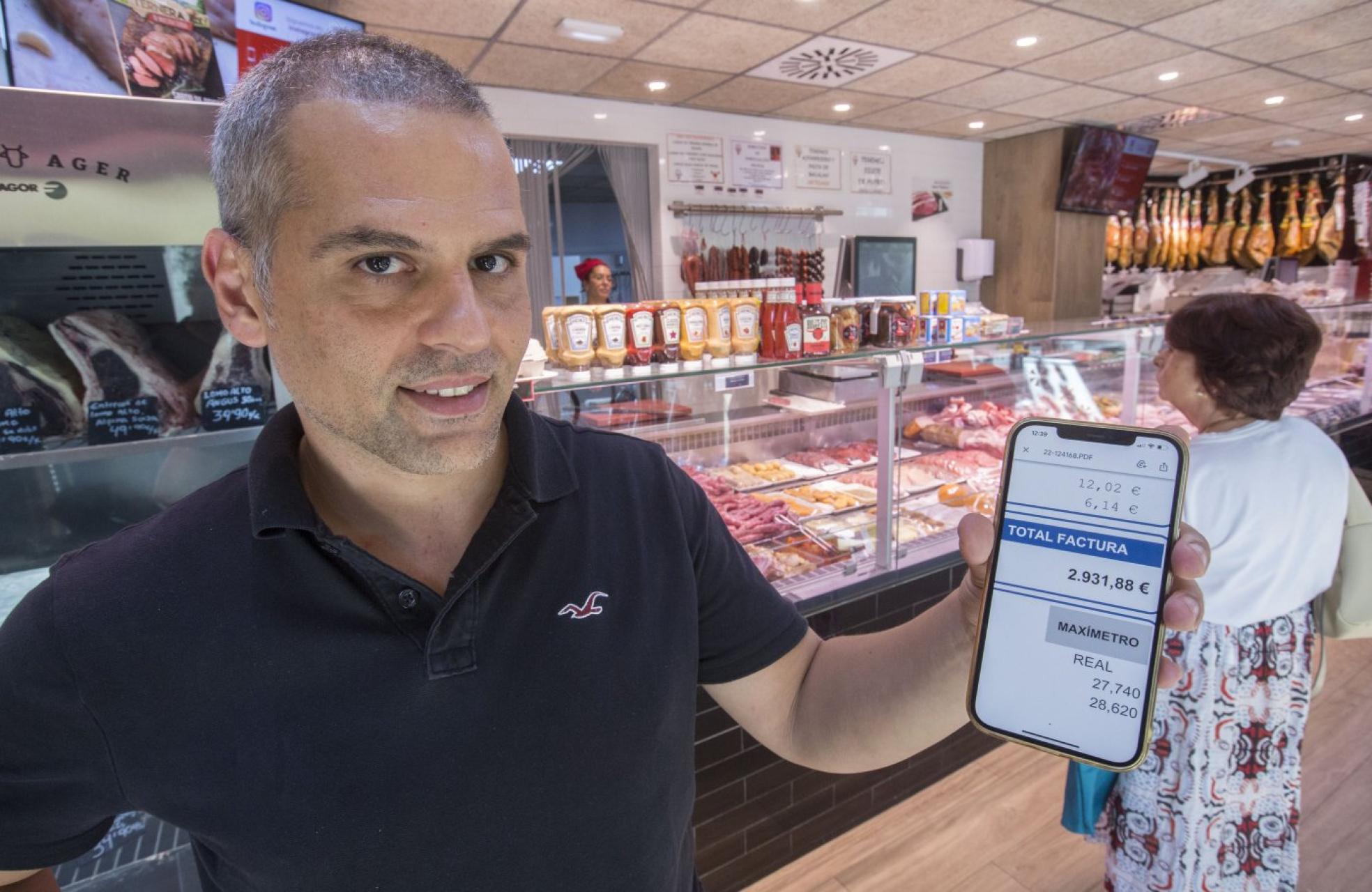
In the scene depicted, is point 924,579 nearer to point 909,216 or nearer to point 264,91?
point 264,91

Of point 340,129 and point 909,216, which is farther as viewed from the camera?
point 909,216

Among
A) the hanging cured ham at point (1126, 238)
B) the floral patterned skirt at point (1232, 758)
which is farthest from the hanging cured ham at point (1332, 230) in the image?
the floral patterned skirt at point (1232, 758)

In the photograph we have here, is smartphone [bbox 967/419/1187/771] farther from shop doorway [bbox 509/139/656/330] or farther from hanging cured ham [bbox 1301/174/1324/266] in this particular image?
hanging cured ham [bbox 1301/174/1324/266]

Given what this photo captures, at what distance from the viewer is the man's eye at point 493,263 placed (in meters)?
0.94

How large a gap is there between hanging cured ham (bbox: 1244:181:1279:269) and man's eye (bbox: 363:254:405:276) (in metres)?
12.0

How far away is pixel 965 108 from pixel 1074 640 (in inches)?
279

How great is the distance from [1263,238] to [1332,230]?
2.29 feet

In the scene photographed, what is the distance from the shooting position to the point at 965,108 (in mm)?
6793

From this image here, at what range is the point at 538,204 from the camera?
6160 mm

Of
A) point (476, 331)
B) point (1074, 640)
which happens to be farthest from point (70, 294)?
point (1074, 640)

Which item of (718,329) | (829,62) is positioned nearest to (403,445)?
(718,329)

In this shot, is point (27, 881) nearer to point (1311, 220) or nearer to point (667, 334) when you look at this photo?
point (667, 334)

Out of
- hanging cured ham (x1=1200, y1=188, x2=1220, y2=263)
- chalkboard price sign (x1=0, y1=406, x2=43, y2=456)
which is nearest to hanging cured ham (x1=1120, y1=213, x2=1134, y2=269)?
hanging cured ham (x1=1200, y1=188, x2=1220, y2=263)

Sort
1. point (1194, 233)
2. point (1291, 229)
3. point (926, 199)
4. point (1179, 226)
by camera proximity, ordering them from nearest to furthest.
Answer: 1. point (926, 199)
2. point (1291, 229)
3. point (1179, 226)
4. point (1194, 233)
